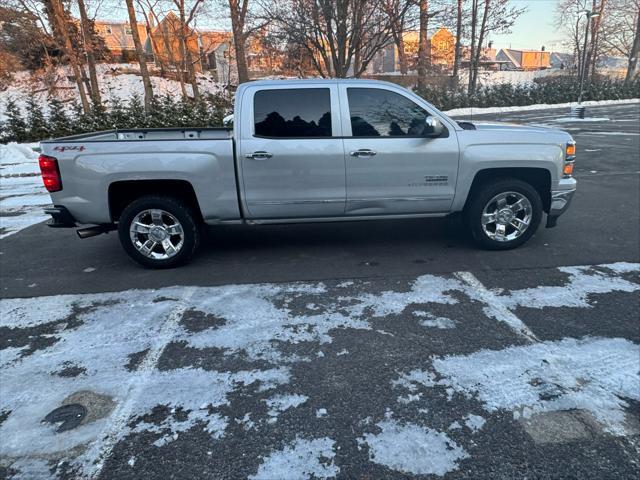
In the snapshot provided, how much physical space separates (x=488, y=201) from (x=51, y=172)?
15.3 ft

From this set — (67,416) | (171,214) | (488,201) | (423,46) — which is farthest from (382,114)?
(423,46)

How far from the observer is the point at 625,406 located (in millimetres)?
2508

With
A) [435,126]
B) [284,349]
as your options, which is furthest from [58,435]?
[435,126]

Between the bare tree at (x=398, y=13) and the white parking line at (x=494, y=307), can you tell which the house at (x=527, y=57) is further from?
the white parking line at (x=494, y=307)

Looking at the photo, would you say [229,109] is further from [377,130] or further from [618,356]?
[618,356]

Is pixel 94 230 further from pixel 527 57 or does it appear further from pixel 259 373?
pixel 527 57

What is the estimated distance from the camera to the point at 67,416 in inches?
99.1

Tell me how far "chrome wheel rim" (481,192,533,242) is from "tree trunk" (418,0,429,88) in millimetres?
14556

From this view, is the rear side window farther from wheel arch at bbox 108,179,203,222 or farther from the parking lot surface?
the parking lot surface

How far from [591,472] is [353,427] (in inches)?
45.8

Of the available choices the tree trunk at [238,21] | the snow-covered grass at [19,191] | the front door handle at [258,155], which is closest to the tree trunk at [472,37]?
the tree trunk at [238,21]

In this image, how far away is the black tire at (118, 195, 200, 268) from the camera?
453cm

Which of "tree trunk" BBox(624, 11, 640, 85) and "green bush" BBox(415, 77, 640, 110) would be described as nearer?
"green bush" BBox(415, 77, 640, 110)

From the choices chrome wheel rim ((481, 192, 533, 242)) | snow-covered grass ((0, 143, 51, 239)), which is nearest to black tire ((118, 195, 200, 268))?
snow-covered grass ((0, 143, 51, 239))
